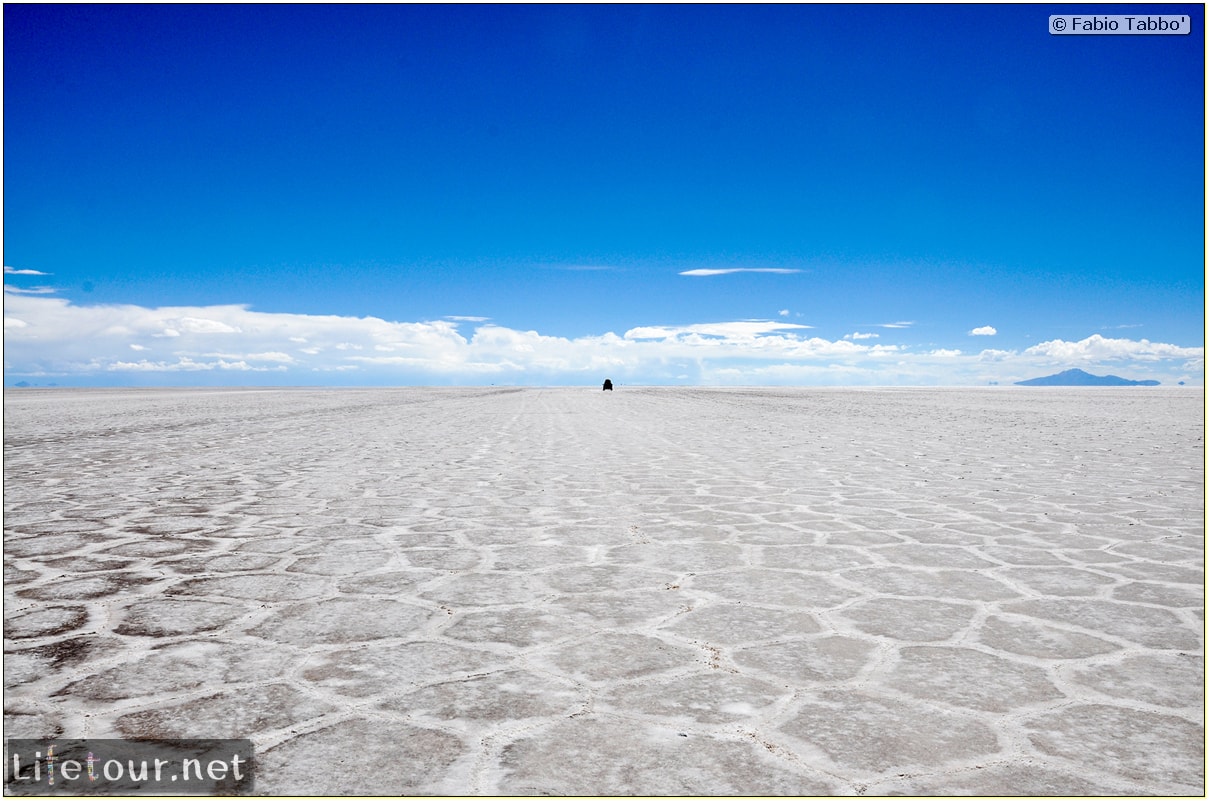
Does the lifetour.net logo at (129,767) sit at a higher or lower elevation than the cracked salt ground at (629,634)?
lower

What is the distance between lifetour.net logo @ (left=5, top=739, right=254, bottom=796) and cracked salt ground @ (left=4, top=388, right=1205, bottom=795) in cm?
7

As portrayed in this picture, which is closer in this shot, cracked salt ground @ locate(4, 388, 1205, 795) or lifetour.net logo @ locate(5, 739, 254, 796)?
lifetour.net logo @ locate(5, 739, 254, 796)

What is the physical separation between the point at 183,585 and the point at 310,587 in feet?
2.37

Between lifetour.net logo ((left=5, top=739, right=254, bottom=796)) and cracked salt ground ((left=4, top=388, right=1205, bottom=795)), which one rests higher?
cracked salt ground ((left=4, top=388, right=1205, bottom=795))

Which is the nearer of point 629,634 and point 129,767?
point 129,767

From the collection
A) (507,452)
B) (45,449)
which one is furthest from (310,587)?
(45,449)

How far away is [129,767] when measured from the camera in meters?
2.36

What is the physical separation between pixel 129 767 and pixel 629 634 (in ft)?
6.47

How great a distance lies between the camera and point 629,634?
11.6 feet

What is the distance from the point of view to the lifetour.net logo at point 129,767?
2.26m

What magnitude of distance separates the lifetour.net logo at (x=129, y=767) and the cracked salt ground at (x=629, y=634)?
0.24 ft

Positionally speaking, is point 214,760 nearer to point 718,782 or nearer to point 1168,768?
point 718,782

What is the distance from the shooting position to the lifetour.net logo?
7.41 feet

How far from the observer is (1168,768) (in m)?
2.33
